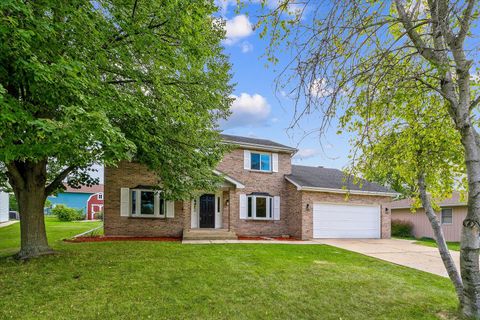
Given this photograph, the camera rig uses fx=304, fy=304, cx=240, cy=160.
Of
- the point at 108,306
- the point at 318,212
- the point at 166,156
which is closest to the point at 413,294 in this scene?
the point at 108,306

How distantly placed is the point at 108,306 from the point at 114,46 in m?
5.65

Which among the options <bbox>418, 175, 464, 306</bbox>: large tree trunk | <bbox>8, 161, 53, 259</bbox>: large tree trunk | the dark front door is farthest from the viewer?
the dark front door

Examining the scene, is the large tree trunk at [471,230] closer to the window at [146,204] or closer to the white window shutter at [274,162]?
the window at [146,204]

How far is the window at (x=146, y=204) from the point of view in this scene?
15781mm

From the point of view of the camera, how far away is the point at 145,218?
15.9 meters

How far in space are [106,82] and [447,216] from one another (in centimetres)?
2412

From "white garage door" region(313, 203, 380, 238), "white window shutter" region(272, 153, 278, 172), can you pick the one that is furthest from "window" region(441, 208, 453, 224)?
"white window shutter" region(272, 153, 278, 172)

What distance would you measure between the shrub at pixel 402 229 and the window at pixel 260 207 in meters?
12.8

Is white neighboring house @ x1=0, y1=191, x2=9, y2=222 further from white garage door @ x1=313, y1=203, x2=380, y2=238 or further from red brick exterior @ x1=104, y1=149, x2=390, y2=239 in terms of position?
white garage door @ x1=313, y1=203, x2=380, y2=238

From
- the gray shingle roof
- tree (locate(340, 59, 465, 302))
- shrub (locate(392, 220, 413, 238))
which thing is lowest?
shrub (locate(392, 220, 413, 238))

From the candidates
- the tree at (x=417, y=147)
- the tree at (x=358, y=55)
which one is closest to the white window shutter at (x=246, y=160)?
the tree at (x=417, y=147)

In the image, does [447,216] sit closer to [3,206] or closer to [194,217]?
[194,217]

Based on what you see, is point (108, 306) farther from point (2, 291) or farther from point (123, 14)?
point (123, 14)

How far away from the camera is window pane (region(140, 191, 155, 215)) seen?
1593 cm
